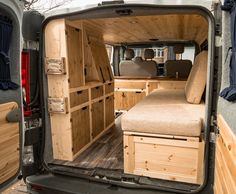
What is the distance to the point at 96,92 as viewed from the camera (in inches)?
134

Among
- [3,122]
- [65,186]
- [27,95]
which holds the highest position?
[27,95]

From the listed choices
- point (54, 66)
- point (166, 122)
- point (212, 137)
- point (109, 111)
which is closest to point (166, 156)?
point (166, 122)

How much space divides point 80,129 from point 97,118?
639 mm

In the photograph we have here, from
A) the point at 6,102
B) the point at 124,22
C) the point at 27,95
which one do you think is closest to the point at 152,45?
the point at 124,22

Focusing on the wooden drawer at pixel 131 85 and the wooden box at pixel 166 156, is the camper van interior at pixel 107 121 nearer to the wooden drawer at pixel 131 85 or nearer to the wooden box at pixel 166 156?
the wooden box at pixel 166 156

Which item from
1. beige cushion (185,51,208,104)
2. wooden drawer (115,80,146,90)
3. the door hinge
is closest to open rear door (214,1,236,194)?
the door hinge

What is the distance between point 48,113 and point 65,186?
0.73 metres

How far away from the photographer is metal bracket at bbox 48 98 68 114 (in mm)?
2289

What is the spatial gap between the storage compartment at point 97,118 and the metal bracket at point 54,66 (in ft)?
3.70

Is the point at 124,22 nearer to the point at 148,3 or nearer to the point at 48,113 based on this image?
the point at 148,3

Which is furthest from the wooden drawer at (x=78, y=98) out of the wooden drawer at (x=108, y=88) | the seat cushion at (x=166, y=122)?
the wooden drawer at (x=108, y=88)

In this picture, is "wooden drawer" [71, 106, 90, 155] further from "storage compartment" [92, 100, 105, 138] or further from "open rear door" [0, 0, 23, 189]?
"open rear door" [0, 0, 23, 189]

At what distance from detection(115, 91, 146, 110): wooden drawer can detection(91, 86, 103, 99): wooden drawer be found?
64.7 inches

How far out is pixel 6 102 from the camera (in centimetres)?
156
